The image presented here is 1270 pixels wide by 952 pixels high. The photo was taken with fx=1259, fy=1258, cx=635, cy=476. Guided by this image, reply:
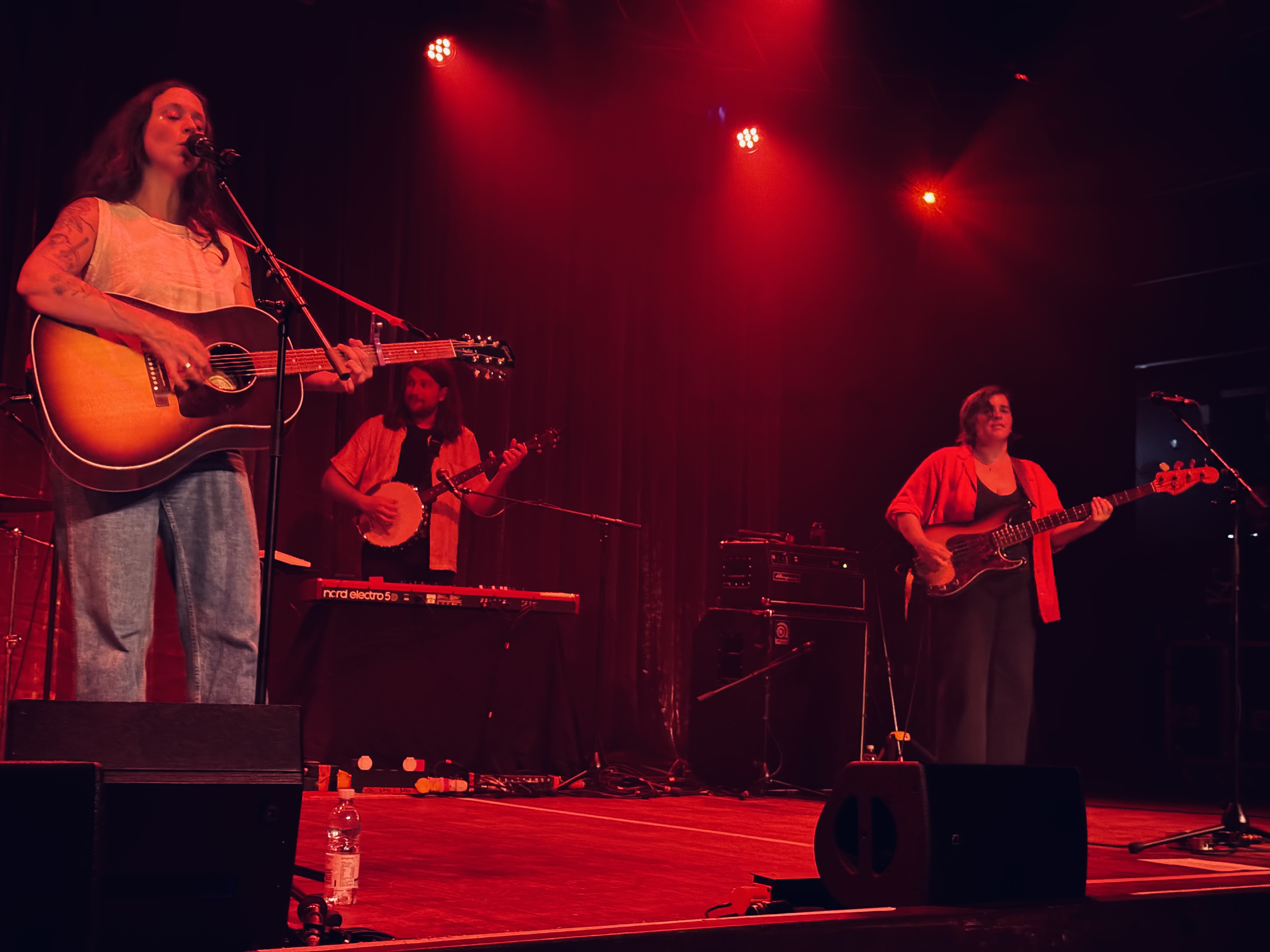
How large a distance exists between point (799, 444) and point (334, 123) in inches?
141

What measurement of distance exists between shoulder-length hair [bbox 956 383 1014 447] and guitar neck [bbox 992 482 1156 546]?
0.42 meters

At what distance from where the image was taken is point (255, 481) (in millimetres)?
6387

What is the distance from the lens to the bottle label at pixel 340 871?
8.02ft

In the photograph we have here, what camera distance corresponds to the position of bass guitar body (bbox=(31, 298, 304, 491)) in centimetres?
236

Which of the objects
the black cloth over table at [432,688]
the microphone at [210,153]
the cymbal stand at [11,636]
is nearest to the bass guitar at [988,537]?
the black cloth over table at [432,688]

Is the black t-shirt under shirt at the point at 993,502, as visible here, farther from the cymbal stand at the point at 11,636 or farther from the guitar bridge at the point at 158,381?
the cymbal stand at the point at 11,636

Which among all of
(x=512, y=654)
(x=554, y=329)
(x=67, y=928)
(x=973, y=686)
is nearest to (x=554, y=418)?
(x=554, y=329)

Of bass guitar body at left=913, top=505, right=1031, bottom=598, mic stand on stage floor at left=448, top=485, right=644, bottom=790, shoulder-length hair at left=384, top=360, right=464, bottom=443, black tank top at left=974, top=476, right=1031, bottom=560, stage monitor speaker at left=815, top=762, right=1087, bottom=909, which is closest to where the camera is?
stage monitor speaker at left=815, top=762, right=1087, bottom=909

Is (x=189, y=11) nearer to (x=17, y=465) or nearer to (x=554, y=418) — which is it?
(x=17, y=465)

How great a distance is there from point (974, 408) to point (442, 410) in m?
2.53

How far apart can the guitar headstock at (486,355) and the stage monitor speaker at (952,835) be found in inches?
81.9

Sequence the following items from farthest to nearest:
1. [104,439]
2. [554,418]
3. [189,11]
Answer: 1. [554,418]
2. [189,11]
3. [104,439]

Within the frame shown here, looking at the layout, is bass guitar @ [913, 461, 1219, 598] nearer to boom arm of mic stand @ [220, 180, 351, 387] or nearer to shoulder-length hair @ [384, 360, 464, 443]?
shoulder-length hair @ [384, 360, 464, 443]

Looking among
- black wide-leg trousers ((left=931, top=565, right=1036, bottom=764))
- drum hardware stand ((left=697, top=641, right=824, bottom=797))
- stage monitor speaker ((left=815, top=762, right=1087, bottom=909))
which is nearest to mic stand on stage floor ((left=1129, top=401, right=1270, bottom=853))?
black wide-leg trousers ((left=931, top=565, right=1036, bottom=764))
